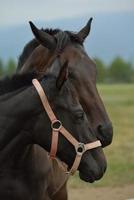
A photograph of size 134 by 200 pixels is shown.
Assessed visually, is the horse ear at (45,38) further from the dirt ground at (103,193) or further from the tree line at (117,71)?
the tree line at (117,71)

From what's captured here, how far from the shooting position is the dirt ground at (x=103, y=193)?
847 cm

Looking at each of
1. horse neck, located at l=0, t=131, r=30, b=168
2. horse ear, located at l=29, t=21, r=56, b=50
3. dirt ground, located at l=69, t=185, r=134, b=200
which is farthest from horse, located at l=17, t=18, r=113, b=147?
dirt ground, located at l=69, t=185, r=134, b=200

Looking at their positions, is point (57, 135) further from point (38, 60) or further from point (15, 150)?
point (38, 60)

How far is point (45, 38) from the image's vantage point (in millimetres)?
4844

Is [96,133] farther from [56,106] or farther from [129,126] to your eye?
[129,126]

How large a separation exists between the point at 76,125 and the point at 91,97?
0.49 meters

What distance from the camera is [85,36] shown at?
17.0ft

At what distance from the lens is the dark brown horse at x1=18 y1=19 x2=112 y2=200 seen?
443 centimetres

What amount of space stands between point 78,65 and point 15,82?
2.14 feet

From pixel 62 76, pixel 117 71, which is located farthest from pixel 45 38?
Result: pixel 117 71

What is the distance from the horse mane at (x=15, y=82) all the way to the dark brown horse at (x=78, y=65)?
11cm

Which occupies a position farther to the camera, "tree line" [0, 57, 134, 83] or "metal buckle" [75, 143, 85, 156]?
"tree line" [0, 57, 134, 83]

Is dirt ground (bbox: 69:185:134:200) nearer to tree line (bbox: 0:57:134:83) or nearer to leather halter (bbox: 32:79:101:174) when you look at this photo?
leather halter (bbox: 32:79:101:174)

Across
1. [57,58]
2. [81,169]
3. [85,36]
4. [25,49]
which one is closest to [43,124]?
→ [81,169]
